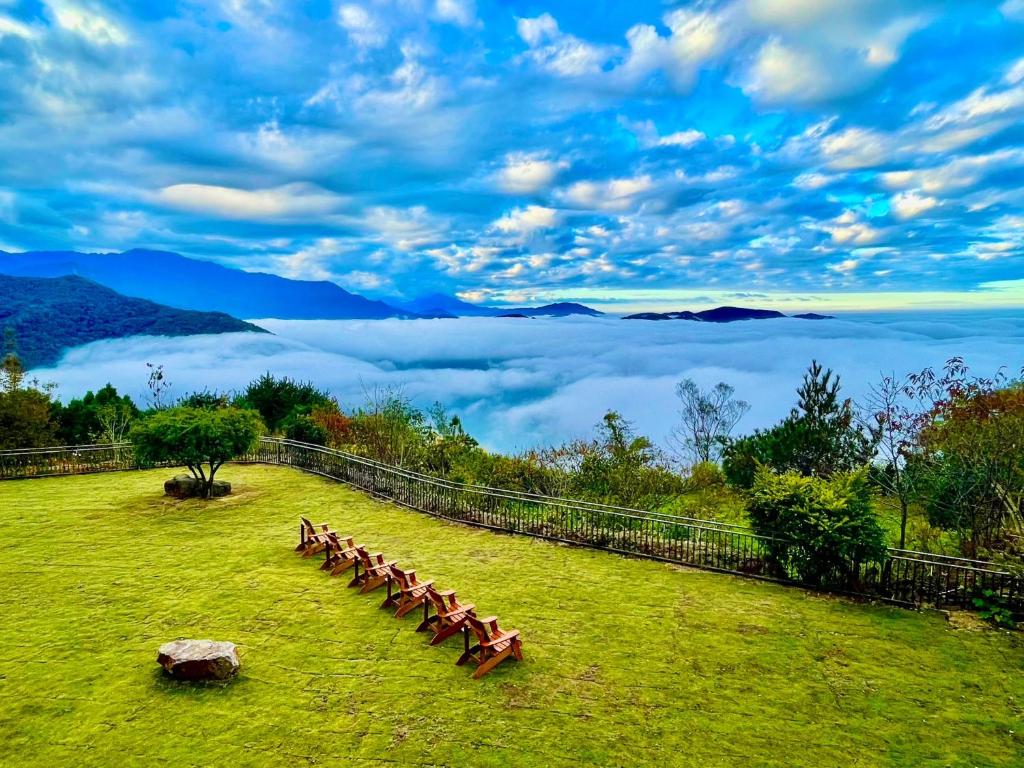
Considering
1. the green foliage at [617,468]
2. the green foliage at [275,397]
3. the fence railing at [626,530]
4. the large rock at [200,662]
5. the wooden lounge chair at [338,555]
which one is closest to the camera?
the large rock at [200,662]

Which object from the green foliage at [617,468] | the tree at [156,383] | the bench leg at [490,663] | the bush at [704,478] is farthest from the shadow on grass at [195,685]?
the tree at [156,383]

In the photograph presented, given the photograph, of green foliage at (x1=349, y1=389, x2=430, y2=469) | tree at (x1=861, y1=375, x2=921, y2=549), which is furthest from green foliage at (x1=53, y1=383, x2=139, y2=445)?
tree at (x1=861, y1=375, x2=921, y2=549)

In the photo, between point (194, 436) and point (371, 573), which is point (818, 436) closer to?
point (371, 573)

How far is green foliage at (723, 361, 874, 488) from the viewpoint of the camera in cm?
2244

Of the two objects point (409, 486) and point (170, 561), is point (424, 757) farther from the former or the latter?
point (409, 486)

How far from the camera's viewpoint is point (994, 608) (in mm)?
10688

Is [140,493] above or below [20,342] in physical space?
below

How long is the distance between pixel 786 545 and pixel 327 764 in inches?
387

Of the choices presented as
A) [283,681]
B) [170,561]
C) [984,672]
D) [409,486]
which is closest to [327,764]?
[283,681]

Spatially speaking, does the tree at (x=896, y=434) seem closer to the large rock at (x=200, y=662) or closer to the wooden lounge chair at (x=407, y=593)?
the wooden lounge chair at (x=407, y=593)

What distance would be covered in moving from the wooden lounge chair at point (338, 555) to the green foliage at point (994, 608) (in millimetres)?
12079

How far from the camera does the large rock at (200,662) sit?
8.25m

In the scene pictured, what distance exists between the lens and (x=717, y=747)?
709 cm

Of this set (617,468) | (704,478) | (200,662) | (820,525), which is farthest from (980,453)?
(200,662)
